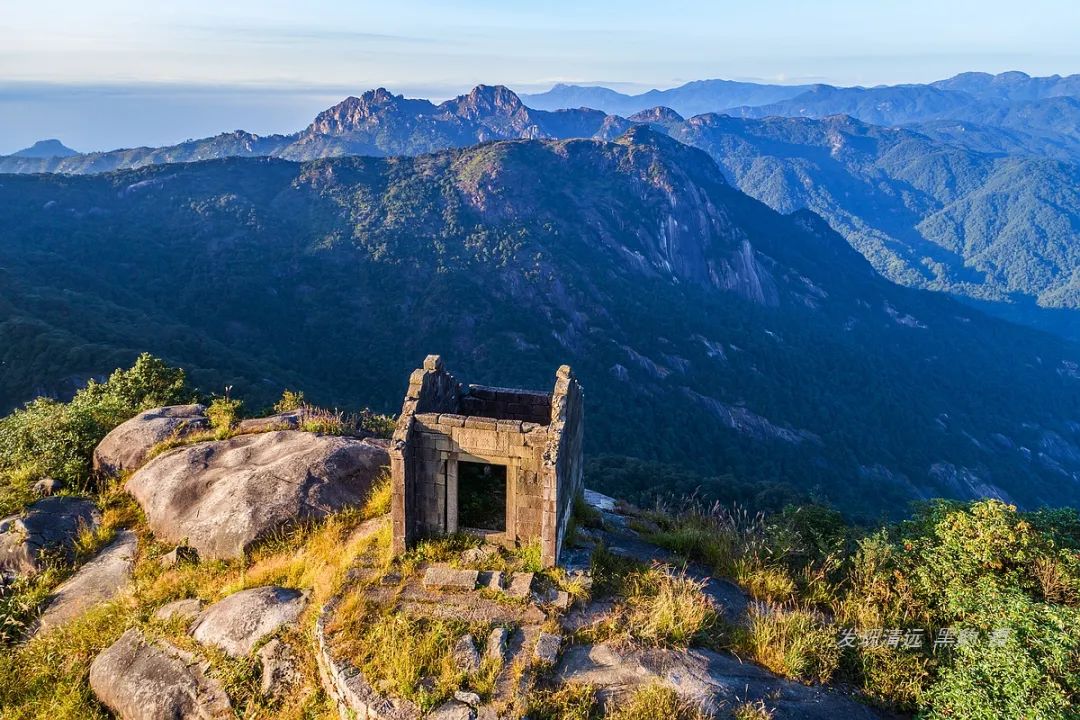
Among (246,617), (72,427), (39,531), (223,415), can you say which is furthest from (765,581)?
(72,427)

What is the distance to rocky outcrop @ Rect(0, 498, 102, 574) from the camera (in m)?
13.6

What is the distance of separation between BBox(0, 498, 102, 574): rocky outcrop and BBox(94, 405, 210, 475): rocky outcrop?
164 centimetres

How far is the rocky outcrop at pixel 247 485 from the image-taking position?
13453 millimetres

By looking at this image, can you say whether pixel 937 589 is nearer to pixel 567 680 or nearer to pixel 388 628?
pixel 567 680

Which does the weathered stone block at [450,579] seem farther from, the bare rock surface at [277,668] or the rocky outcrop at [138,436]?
the rocky outcrop at [138,436]

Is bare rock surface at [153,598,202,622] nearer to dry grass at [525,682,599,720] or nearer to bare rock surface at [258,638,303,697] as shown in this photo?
bare rock surface at [258,638,303,697]

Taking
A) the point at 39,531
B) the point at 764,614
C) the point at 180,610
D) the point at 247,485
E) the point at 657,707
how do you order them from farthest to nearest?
the point at 247,485 → the point at 39,531 → the point at 180,610 → the point at 764,614 → the point at 657,707

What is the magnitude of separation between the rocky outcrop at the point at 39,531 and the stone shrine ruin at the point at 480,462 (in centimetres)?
812

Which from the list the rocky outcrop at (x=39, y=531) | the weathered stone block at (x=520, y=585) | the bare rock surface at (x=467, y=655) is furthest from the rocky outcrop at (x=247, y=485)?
the bare rock surface at (x=467, y=655)

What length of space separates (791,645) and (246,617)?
8.83 metres

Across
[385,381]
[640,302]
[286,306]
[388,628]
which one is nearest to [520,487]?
[388,628]

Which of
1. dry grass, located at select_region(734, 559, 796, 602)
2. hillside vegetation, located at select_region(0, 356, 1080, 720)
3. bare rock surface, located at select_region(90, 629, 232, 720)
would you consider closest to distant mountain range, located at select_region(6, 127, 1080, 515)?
hillside vegetation, located at select_region(0, 356, 1080, 720)

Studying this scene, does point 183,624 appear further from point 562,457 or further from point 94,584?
point 562,457

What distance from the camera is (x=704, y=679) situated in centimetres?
922
